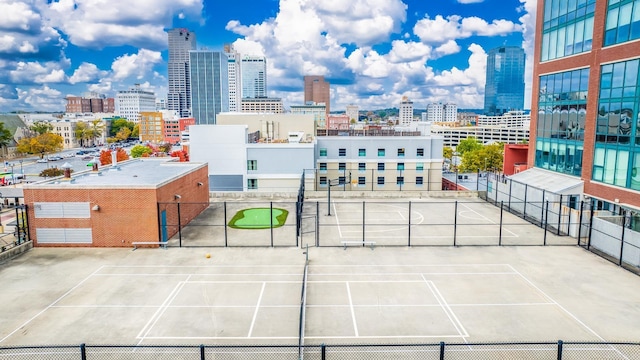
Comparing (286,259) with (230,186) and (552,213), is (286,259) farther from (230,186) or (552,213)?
(230,186)

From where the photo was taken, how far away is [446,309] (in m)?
16.1

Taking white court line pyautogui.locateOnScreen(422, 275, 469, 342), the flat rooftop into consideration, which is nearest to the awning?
white court line pyautogui.locateOnScreen(422, 275, 469, 342)

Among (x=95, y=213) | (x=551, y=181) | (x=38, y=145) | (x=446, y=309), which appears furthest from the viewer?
(x=38, y=145)

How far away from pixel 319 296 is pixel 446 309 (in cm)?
518

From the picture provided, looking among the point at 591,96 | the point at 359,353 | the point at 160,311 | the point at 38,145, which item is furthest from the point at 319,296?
the point at 38,145

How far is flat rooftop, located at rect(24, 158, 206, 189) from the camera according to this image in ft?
77.5

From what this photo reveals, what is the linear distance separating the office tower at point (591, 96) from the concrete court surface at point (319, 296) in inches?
281

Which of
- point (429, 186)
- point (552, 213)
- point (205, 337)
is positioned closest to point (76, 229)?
point (205, 337)

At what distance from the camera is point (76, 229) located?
2377cm

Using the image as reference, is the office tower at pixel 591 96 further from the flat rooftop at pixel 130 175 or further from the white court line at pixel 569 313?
the flat rooftop at pixel 130 175

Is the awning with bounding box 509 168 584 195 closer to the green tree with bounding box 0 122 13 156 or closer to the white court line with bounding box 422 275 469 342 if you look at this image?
the white court line with bounding box 422 275 469 342

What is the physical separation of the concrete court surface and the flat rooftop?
382cm

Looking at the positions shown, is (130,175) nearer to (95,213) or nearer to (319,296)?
(95,213)

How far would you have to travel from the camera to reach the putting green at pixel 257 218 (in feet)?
96.3
